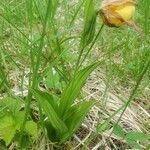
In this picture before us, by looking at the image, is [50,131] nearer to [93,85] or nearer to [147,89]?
[93,85]

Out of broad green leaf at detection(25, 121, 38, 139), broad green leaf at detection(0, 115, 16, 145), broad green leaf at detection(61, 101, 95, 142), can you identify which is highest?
broad green leaf at detection(0, 115, 16, 145)

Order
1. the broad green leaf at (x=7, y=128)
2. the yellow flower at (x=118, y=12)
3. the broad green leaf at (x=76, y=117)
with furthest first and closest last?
1. the broad green leaf at (x=76, y=117)
2. the broad green leaf at (x=7, y=128)
3. the yellow flower at (x=118, y=12)

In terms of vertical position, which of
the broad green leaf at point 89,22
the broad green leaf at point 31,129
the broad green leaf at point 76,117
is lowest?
the broad green leaf at point 76,117

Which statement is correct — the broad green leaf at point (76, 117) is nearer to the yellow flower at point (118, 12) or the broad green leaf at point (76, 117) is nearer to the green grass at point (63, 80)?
the green grass at point (63, 80)

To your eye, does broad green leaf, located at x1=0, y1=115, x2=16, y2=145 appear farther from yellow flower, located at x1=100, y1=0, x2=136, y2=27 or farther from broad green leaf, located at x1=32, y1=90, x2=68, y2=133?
yellow flower, located at x1=100, y1=0, x2=136, y2=27

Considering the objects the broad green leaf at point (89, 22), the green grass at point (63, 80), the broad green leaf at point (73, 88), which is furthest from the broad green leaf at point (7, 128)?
the broad green leaf at point (89, 22)

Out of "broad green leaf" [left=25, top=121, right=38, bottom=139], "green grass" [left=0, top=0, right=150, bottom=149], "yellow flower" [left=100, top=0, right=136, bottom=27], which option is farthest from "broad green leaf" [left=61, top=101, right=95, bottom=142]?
"yellow flower" [left=100, top=0, right=136, bottom=27]
